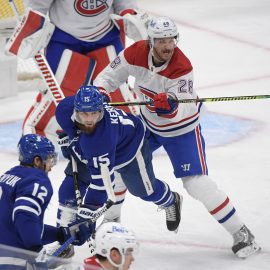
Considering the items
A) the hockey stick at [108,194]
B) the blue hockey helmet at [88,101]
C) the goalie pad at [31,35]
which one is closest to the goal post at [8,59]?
the goalie pad at [31,35]

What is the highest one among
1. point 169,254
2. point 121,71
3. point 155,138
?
point 121,71

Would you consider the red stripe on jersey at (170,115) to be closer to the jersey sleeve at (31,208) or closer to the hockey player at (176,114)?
the hockey player at (176,114)

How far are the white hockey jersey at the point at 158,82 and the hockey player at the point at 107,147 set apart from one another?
0.13 m

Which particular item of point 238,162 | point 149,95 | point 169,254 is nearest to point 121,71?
point 149,95

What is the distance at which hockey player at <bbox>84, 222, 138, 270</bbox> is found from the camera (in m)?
2.70

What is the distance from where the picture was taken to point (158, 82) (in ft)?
13.2

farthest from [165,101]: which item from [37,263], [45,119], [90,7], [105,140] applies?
[45,119]

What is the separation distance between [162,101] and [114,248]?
1277mm

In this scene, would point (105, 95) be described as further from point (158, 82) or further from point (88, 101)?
point (88, 101)

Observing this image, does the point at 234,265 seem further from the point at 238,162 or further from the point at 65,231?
the point at 238,162

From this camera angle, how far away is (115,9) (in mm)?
5105

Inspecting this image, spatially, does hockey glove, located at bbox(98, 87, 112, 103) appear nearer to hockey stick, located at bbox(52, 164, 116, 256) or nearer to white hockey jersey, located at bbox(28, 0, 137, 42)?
hockey stick, located at bbox(52, 164, 116, 256)

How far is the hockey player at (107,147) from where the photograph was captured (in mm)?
3611

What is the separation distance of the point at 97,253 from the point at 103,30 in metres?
2.50
